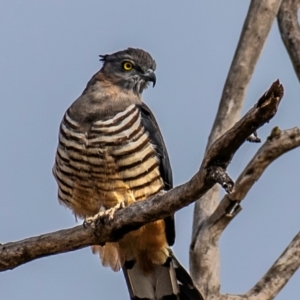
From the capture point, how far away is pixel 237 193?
6309 mm

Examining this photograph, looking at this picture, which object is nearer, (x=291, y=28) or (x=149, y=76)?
(x=149, y=76)

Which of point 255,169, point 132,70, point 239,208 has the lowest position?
point 239,208

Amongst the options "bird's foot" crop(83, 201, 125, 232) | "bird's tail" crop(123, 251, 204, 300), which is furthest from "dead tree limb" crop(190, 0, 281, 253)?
"bird's foot" crop(83, 201, 125, 232)

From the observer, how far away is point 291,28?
23.8 feet

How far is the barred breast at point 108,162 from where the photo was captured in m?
5.88

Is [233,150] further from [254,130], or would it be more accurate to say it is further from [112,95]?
[112,95]

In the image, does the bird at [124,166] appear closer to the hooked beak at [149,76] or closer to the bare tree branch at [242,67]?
the hooked beak at [149,76]

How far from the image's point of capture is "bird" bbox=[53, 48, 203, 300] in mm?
5902

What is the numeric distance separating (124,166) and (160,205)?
991 mm

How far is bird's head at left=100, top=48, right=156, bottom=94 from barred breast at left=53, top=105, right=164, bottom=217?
2.41 ft

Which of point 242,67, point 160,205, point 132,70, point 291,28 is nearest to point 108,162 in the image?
point 160,205

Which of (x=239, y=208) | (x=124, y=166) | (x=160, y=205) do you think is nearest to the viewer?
(x=160, y=205)

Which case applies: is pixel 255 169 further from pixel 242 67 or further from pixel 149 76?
pixel 242 67

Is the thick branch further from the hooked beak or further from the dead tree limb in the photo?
the hooked beak
